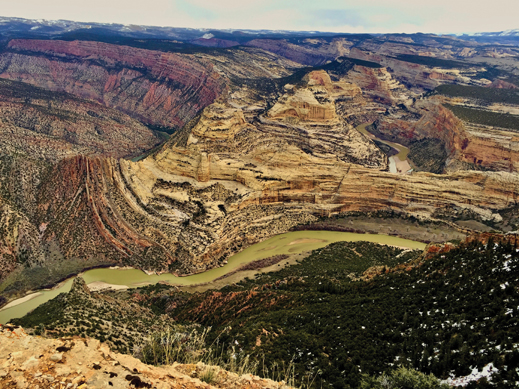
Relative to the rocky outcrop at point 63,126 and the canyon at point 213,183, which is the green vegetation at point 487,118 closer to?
the canyon at point 213,183

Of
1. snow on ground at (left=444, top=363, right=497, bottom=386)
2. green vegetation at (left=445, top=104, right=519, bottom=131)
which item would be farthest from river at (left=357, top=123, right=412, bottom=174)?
snow on ground at (left=444, top=363, right=497, bottom=386)

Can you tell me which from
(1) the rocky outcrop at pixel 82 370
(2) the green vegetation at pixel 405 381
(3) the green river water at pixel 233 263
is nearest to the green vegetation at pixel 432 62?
(3) the green river water at pixel 233 263

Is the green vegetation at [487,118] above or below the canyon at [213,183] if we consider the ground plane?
above

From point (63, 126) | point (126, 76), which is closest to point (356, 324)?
point (63, 126)

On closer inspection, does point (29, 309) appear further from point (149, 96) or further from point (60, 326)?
point (149, 96)

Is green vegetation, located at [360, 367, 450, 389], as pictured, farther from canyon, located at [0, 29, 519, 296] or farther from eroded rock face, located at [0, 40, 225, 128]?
eroded rock face, located at [0, 40, 225, 128]
